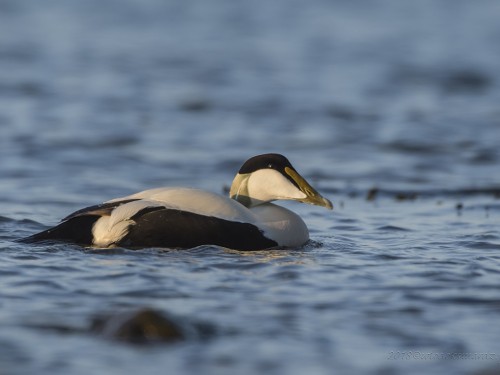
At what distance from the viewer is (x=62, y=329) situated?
→ 5328mm

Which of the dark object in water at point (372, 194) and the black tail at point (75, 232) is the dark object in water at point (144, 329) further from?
the dark object in water at point (372, 194)

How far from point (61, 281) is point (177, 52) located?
14261 mm

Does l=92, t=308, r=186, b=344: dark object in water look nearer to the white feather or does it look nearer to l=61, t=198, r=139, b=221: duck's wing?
l=61, t=198, r=139, b=221: duck's wing

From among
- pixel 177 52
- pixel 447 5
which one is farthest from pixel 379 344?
pixel 447 5

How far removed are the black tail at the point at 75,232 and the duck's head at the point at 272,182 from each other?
44.4 inches

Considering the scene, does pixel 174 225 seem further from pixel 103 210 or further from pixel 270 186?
pixel 270 186

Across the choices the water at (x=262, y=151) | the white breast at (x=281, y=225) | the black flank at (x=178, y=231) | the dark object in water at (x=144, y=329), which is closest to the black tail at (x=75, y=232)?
the water at (x=262, y=151)

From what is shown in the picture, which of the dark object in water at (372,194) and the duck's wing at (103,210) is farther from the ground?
the dark object in water at (372,194)

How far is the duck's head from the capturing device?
770cm

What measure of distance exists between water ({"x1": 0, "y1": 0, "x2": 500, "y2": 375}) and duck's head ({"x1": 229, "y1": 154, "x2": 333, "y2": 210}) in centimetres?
38

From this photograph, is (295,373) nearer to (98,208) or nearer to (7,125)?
(98,208)

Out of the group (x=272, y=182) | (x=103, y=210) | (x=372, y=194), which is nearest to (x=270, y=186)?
(x=272, y=182)

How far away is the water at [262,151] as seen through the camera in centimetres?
526

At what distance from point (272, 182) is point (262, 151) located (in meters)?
4.73
